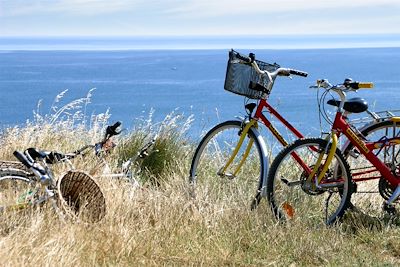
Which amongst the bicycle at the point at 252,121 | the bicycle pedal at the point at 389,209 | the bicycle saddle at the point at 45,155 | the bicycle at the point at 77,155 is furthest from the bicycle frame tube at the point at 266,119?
the bicycle saddle at the point at 45,155

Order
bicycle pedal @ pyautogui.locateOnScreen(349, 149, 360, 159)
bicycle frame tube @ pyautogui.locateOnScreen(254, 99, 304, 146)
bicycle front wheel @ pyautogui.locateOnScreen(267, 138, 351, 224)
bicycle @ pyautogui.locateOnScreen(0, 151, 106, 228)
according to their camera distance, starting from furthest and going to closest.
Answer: bicycle pedal @ pyautogui.locateOnScreen(349, 149, 360, 159)
bicycle frame tube @ pyautogui.locateOnScreen(254, 99, 304, 146)
bicycle front wheel @ pyautogui.locateOnScreen(267, 138, 351, 224)
bicycle @ pyautogui.locateOnScreen(0, 151, 106, 228)

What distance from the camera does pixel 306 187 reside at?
525 centimetres

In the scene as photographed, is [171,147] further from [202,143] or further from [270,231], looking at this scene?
[270,231]

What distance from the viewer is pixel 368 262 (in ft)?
14.2

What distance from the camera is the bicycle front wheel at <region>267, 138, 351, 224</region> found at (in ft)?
16.8

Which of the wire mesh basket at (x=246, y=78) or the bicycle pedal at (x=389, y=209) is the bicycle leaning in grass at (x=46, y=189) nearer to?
the wire mesh basket at (x=246, y=78)

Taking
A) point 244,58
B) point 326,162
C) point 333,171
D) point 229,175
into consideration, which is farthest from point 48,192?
point 333,171

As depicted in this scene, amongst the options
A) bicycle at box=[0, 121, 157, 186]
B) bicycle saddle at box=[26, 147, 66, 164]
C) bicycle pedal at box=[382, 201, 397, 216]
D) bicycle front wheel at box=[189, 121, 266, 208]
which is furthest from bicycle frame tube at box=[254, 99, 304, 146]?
bicycle saddle at box=[26, 147, 66, 164]

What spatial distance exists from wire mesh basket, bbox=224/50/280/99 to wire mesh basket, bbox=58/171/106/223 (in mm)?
1288

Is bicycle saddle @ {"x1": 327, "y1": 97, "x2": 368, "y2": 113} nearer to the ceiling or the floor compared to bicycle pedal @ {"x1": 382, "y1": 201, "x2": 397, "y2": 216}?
nearer to the ceiling

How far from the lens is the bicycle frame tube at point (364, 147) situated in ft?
17.2

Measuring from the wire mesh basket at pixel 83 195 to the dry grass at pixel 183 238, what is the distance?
0.09 metres

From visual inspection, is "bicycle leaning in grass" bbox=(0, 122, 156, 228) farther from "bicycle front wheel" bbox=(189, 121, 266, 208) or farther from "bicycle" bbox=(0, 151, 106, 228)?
"bicycle front wheel" bbox=(189, 121, 266, 208)

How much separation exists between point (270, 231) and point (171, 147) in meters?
3.16
